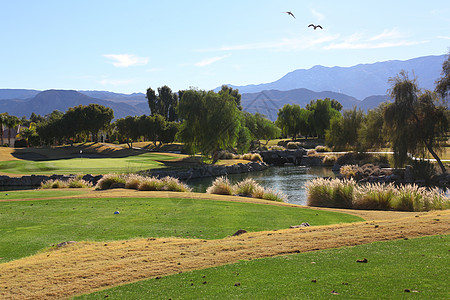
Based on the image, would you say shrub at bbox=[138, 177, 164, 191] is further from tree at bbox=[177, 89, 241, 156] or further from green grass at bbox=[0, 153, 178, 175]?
tree at bbox=[177, 89, 241, 156]

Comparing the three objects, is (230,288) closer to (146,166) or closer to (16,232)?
(16,232)

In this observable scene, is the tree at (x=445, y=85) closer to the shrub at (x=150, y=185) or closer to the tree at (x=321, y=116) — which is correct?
the shrub at (x=150, y=185)

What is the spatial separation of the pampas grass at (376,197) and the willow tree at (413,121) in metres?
19.5

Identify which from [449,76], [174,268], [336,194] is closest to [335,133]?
[449,76]

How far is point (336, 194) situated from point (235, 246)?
13.4 meters

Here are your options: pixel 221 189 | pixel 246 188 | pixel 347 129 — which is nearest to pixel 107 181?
pixel 221 189

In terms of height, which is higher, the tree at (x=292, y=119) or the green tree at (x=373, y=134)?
the tree at (x=292, y=119)

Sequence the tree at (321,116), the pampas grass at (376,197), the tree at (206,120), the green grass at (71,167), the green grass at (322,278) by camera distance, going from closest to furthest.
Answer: the green grass at (322,278) < the pampas grass at (376,197) < the green grass at (71,167) < the tree at (206,120) < the tree at (321,116)

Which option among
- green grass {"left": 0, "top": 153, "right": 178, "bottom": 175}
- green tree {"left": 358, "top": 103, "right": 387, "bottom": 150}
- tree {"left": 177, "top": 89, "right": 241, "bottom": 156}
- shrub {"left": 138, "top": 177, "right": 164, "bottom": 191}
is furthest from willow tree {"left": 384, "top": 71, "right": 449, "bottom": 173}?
green grass {"left": 0, "top": 153, "right": 178, "bottom": 175}

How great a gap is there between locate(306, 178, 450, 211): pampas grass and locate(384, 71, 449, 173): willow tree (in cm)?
1948

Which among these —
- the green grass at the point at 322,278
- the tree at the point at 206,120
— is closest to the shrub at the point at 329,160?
the tree at the point at 206,120

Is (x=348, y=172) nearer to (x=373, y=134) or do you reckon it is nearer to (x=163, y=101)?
(x=373, y=134)

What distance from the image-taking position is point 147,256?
831 centimetres

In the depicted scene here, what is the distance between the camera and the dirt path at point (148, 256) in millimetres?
6664
